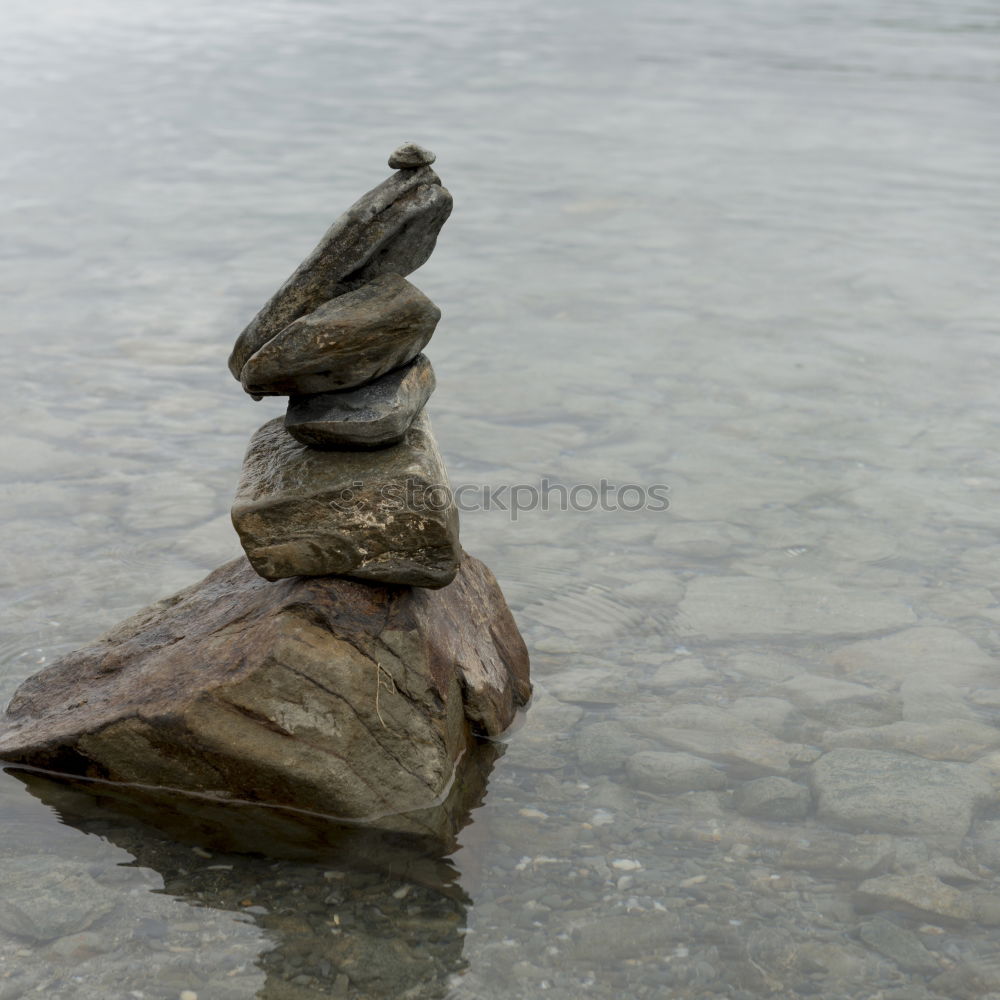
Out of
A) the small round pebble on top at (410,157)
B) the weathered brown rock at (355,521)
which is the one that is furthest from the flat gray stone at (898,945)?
the small round pebble on top at (410,157)

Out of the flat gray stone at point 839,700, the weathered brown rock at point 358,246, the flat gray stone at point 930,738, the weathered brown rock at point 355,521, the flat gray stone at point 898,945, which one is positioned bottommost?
the flat gray stone at point 839,700

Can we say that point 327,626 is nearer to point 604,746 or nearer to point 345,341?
point 345,341

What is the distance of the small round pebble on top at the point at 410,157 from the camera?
4.23 metres

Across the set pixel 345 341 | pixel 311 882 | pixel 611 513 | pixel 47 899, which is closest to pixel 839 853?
pixel 311 882

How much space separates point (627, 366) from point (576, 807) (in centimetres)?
500

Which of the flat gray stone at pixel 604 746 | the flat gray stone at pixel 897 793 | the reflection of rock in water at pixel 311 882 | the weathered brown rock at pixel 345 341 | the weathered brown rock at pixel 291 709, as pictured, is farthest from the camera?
the flat gray stone at pixel 604 746

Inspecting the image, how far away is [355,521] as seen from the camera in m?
4.31

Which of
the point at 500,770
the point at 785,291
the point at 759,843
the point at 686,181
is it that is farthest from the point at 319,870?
the point at 686,181

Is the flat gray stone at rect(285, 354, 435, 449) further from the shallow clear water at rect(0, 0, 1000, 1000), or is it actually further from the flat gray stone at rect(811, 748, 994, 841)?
the flat gray stone at rect(811, 748, 994, 841)

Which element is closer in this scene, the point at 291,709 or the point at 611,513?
the point at 291,709

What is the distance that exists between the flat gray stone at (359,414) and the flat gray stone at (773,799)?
1.74 m

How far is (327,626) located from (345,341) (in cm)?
94

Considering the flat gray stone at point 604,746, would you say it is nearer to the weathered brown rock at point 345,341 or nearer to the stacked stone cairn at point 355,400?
the stacked stone cairn at point 355,400

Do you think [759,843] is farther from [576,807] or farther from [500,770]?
[500,770]
